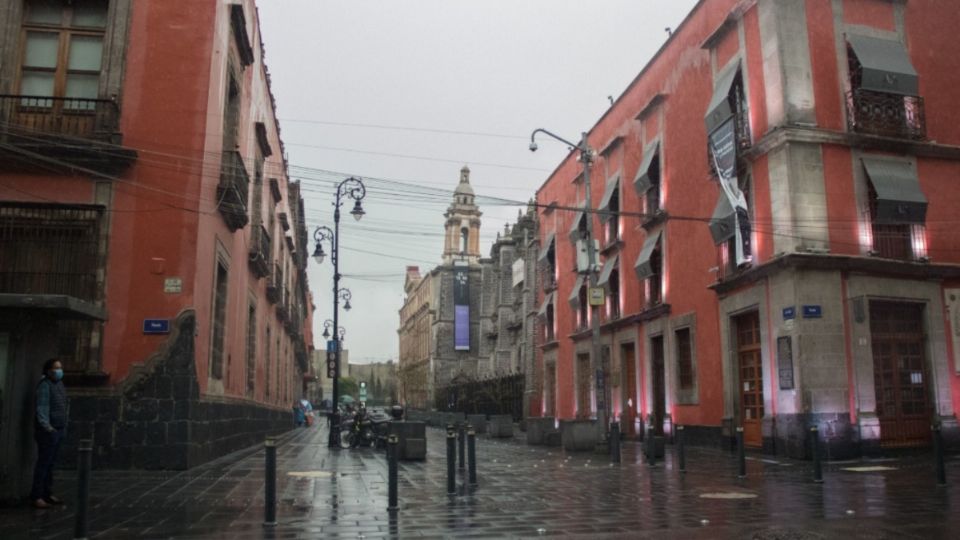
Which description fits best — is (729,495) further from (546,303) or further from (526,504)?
(546,303)

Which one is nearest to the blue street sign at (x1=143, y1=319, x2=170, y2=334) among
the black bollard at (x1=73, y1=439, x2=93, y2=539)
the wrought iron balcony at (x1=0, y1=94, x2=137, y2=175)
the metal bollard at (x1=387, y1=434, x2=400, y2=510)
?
the wrought iron balcony at (x1=0, y1=94, x2=137, y2=175)

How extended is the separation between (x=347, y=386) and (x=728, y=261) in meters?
121

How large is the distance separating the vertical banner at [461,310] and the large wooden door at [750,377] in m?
64.4

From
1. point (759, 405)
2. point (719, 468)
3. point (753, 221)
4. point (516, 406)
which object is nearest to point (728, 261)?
point (753, 221)

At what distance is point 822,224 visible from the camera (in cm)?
1658

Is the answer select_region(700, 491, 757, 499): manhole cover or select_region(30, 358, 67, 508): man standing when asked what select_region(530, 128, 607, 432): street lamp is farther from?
select_region(30, 358, 67, 508): man standing

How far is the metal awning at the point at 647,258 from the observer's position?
2422cm

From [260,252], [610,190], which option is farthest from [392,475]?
[610,190]

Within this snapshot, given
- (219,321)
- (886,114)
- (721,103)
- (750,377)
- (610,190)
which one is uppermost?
(610,190)

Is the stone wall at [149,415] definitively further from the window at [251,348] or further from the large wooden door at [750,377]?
the large wooden door at [750,377]

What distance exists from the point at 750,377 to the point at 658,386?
6141 millimetres

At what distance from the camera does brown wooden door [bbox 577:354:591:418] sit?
105 feet

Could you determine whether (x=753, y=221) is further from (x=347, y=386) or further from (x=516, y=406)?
(x=347, y=386)

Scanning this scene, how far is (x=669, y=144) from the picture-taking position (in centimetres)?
2370
